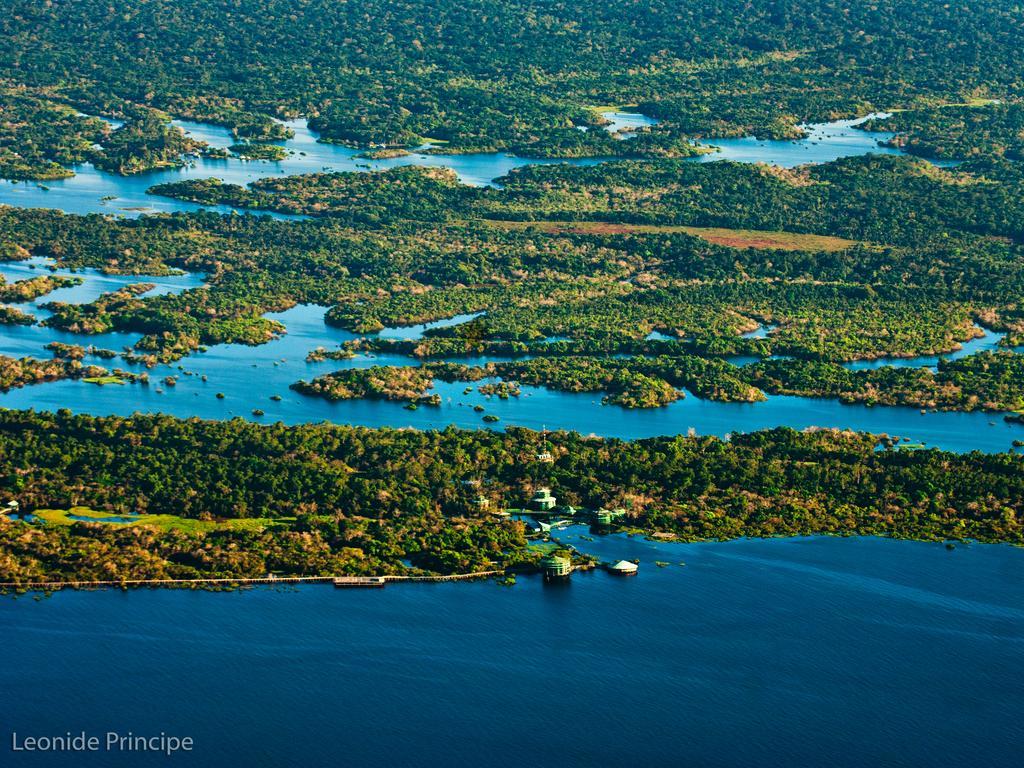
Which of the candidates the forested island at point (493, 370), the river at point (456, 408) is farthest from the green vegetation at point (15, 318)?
the river at point (456, 408)

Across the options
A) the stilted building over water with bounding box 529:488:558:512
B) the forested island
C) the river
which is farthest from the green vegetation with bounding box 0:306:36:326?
the stilted building over water with bounding box 529:488:558:512

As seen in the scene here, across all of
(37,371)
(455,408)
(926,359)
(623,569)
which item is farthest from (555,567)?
(926,359)

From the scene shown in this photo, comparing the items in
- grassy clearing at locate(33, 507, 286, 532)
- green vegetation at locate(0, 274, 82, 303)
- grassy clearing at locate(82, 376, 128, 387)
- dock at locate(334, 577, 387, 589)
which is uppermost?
grassy clearing at locate(33, 507, 286, 532)

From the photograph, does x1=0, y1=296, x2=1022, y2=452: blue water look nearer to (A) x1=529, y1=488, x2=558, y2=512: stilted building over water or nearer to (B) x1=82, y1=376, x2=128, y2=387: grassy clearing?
(B) x1=82, y1=376, x2=128, y2=387: grassy clearing

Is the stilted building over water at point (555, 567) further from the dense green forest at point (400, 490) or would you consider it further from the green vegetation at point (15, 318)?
the green vegetation at point (15, 318)

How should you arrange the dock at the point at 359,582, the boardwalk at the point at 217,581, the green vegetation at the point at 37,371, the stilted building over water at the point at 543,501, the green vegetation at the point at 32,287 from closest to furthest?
the boardwalk at the point at 217,581 → the dock at the point at 359,582 → the stilted building over water at the point at 543,501 → the green vegetation at the point at 37,371 → the green vegetation at the point at 32,287

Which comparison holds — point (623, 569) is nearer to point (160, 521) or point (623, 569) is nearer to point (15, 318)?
point (160, 521)
